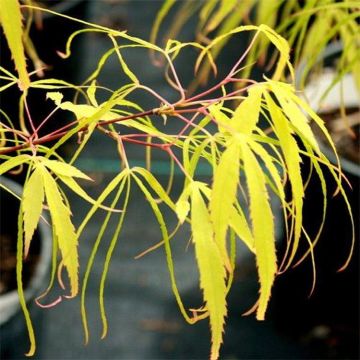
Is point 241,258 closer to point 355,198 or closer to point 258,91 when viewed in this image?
point 355,198

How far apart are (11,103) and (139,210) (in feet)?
0.84

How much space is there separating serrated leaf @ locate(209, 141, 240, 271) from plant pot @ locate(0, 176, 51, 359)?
0.58m

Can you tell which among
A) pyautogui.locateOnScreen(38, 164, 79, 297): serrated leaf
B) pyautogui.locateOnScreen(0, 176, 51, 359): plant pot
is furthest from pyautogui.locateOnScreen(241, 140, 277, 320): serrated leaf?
pyautogui.locateOnScreen(0, 176, 51, 359): plant pot

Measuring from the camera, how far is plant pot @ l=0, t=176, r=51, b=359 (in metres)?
0.97

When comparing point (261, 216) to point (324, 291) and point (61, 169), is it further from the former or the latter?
point (324, 291)

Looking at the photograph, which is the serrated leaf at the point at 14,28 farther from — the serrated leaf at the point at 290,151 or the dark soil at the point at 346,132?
the dark soil at the point at 346,132

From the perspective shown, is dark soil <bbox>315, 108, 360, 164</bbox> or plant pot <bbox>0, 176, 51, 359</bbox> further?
dark soil <bbox>315, 108, 360, 164</bbox>

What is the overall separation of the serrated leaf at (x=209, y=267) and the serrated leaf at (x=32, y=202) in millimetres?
87

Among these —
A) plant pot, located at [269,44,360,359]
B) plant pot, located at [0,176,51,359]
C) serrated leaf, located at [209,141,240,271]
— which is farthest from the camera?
plant pot, located at [269,44,360,359]

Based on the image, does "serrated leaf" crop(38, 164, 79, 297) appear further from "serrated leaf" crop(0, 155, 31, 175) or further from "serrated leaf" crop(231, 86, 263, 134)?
"serrated leaf" crop(231, 86, 263, 134)

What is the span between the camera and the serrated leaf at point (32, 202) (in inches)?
18.7

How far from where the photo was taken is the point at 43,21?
1379mm

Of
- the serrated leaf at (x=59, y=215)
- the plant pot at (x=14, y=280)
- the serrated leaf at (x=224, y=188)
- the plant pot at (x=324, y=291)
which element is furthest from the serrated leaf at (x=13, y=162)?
the plant pot at (x=324, y=291)

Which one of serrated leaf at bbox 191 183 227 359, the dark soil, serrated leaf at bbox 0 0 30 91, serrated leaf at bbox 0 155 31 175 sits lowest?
serrated leaf at bbox 191 183 227 359
